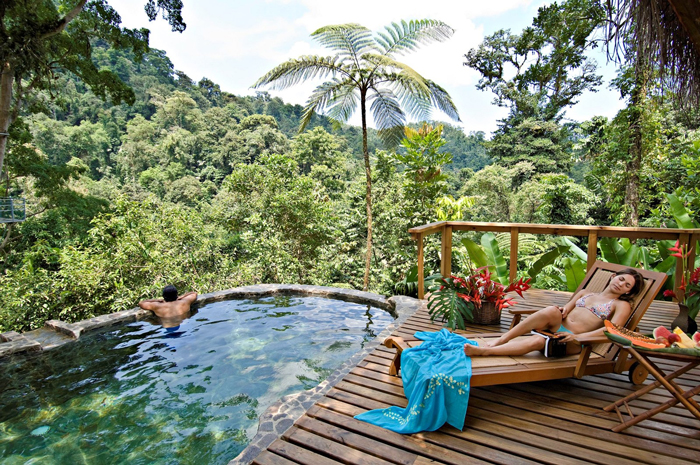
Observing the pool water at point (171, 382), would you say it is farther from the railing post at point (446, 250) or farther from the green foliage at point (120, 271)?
the green foliage at point (120, 271)

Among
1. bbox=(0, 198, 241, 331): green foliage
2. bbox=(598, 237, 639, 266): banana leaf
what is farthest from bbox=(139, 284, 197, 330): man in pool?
bbox=(598, 237, 639, 266): banana leaf

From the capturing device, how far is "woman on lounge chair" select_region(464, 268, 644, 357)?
2.41 metres

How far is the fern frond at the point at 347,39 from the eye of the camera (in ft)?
21.8

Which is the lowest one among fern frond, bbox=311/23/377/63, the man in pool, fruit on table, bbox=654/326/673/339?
the man in pool

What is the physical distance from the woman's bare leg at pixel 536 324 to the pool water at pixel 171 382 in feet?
6.18

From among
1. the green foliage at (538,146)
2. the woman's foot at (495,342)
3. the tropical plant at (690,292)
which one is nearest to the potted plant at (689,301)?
the tropical plant at (690,292)

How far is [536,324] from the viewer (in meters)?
2.61

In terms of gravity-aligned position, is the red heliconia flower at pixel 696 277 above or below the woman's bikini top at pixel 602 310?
above

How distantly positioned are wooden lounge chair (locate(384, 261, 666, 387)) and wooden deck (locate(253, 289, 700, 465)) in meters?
0.16

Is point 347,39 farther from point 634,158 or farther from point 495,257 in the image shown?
point 634,158

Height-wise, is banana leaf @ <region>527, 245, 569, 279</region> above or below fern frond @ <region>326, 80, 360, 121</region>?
below

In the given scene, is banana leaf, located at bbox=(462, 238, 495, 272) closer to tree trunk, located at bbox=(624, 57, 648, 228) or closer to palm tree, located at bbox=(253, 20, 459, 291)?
palm tree, located at bbox=(253, 20, 459, 291)

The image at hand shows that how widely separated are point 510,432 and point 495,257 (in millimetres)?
3277

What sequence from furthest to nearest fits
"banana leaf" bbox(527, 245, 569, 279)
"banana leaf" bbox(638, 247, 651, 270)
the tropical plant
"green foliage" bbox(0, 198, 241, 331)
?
"green foliage" bbox(0, 198, 241, 331)
"banana leaf" bbox(638, 247, 651, 270)
"banana leaf" bbox(527, 245, 569, 279)
the tropical plant
